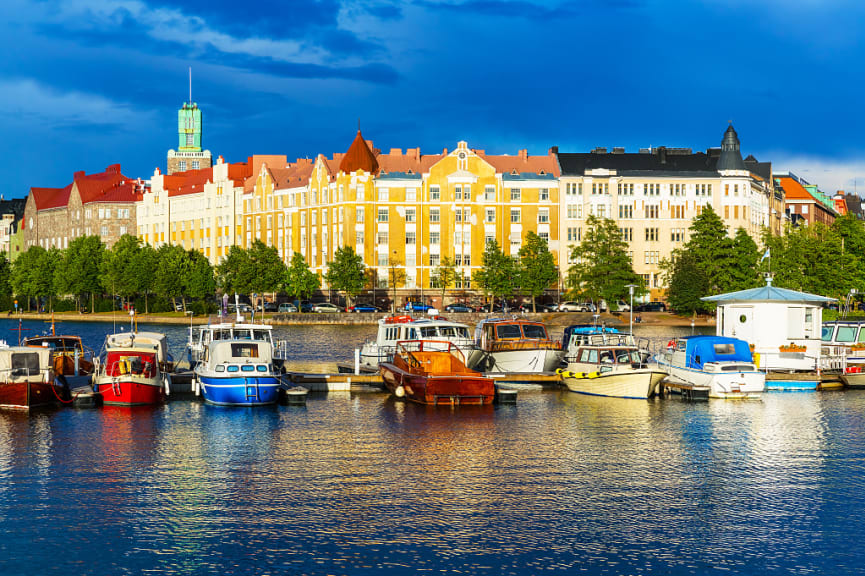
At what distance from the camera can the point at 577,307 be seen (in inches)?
6624

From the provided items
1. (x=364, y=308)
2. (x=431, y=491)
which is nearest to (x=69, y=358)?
(x=431, y=491)

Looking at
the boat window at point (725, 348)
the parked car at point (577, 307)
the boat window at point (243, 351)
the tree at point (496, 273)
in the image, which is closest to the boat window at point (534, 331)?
the boat window at point (725, 348)

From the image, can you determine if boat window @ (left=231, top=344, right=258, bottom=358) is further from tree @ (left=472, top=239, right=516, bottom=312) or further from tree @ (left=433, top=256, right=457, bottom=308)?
tree @ (left=433, top=256, right=457, bottom=308)

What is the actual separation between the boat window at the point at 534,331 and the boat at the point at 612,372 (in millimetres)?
6060

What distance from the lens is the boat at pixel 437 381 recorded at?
57000mm

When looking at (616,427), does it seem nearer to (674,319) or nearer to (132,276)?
(674,319)

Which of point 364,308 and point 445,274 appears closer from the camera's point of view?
point 364,308

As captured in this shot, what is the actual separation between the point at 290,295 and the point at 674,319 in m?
64.7

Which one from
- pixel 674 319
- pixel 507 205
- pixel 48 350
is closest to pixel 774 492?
pixel 48 350

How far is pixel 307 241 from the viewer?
190m

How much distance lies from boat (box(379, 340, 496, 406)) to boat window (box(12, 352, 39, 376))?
18821mm

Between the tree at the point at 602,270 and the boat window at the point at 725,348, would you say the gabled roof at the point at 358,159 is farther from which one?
the boat window at the point at 725,348

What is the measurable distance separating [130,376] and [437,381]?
16127 millimetres

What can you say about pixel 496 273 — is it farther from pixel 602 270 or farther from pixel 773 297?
pixel 773 297
